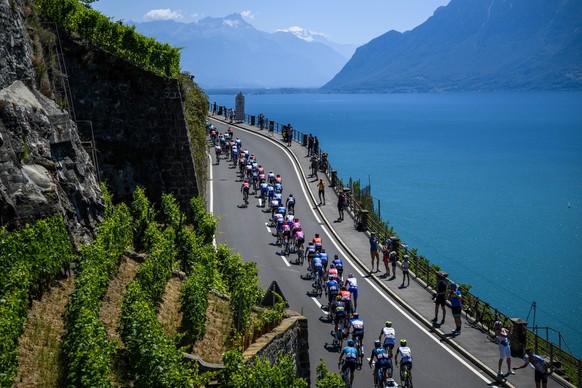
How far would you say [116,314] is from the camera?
19.6 metres

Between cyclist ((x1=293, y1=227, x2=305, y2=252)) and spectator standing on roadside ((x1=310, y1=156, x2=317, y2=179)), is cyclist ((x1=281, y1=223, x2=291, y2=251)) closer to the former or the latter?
cyclist ((x1=293, y1=227, x2=305, y2=252))

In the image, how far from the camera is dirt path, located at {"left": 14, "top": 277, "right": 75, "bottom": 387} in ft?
50.3

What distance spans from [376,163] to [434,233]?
52.3 metres

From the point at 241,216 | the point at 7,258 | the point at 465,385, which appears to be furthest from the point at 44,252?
the point at 241,216

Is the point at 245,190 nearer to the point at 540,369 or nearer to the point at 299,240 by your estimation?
the point at 299,240

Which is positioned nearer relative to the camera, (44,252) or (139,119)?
(44,252)

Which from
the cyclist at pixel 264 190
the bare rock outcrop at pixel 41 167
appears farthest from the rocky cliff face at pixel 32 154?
the cyclist at pixel 264 190

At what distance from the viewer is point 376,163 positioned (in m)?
132

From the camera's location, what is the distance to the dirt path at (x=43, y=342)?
50.3 feet

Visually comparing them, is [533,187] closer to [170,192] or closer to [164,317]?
[170,192]

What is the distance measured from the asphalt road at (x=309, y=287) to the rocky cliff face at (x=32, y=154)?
26.2 ft

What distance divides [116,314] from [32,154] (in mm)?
5717

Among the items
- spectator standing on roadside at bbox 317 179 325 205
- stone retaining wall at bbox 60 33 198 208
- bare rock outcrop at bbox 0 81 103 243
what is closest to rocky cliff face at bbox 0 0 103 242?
bare rock outcrop at bbox 0 81 103 243

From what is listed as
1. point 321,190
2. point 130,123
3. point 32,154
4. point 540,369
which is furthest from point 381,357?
point 321,190
